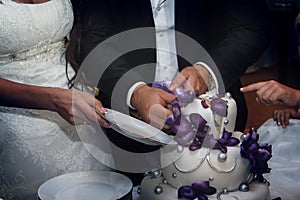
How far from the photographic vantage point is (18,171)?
1.41 metres

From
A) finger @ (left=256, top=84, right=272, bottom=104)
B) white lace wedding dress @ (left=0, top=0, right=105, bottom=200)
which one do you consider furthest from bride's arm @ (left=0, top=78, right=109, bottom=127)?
finger @ (left=256, top=84, right=272, bottom=104)

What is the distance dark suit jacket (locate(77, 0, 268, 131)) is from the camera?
1398 millimetres

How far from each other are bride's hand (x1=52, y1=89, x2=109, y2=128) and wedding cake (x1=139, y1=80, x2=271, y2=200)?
0.16m

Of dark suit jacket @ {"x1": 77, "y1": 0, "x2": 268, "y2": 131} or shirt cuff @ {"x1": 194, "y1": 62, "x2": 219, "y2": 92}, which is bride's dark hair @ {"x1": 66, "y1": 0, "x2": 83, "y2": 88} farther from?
shirt cuff @ {"x1": 194, "y1": 62, "x2": 219, "y2": 92}

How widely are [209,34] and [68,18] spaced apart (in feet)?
1.37

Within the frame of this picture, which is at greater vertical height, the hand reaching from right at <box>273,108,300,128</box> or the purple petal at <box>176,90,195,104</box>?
the purple petal at <box>176,90,195,104</box>

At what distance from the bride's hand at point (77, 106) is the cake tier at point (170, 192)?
0.51ft

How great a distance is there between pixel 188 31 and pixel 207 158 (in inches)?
22.3

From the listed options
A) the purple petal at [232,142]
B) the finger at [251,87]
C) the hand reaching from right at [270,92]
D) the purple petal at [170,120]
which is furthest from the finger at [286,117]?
the purple petal at [170,120]

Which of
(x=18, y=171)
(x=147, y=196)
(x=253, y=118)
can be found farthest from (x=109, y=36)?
(x=253, y=118)

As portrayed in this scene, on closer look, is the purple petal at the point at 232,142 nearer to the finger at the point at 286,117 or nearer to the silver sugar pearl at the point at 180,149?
the silver sugar pearl at the point at 180,149

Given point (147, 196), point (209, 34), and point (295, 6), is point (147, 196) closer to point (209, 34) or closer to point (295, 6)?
point (209, 34)

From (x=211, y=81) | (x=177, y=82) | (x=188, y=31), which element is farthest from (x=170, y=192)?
(x=188, y=31)

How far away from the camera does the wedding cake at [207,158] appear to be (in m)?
0.98
